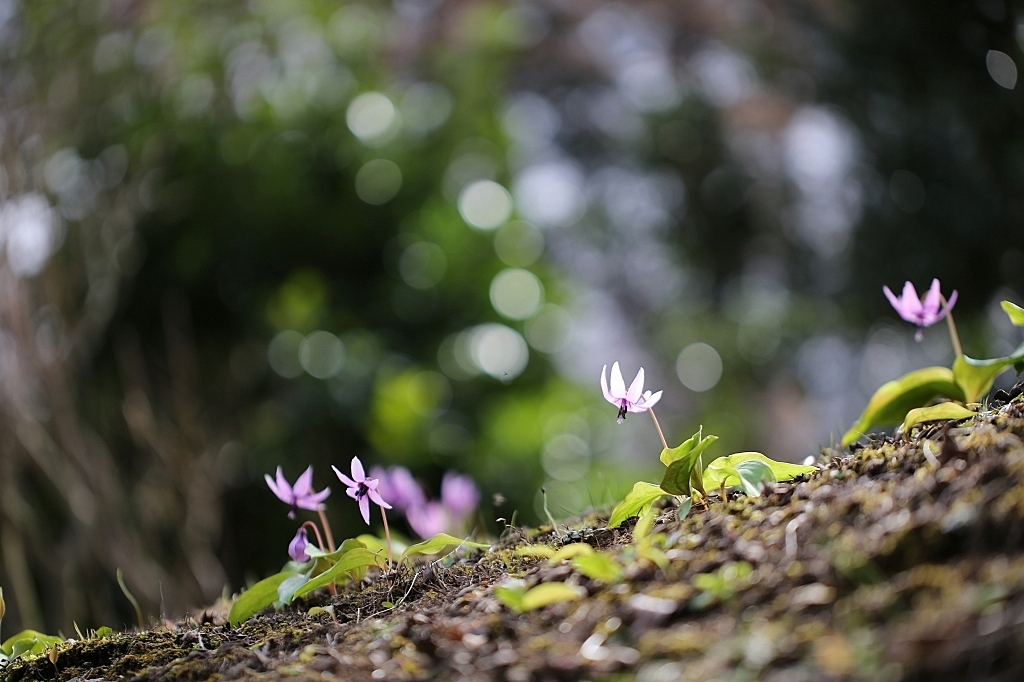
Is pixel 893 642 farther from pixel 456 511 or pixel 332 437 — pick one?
pixel 332 437

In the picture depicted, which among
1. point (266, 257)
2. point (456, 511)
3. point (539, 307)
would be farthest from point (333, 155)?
point (456, 511)

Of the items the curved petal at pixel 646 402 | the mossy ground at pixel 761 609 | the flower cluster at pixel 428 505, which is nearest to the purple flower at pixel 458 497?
the flower cluster at pixel 428 505

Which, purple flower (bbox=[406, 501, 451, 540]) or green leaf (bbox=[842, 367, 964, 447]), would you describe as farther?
purple flower (bbox=[406, 501, 451, 540])

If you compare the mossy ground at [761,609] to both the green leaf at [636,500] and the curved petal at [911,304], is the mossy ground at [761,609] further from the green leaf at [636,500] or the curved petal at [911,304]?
the curved petal at [911,304]

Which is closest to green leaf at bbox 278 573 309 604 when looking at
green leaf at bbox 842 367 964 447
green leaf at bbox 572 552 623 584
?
green leaf at bbox 572 552 623 584

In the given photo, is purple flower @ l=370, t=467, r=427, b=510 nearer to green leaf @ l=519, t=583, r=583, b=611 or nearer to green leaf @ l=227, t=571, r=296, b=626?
green leaf @ l=227, t=571, r=296, b=626
